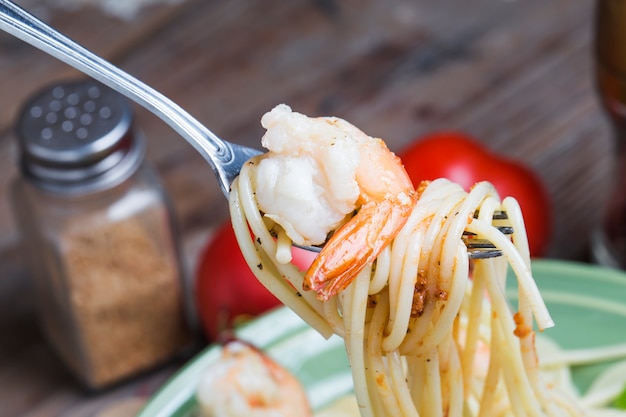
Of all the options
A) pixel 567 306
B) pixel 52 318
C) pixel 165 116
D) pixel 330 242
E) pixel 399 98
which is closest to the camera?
pixel 330 242

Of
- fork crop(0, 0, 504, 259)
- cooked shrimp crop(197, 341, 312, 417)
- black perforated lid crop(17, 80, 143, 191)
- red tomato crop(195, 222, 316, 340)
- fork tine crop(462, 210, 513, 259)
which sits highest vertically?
fork crop(0, 0, 504, 259)

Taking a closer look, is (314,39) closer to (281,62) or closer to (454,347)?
(281,62)

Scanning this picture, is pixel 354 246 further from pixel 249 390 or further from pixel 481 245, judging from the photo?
pixel 249 390

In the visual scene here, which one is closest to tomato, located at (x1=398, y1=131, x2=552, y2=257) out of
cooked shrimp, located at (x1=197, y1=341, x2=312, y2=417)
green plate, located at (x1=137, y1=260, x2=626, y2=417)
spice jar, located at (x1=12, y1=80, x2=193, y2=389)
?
green plate, located at (x1=137, y1=260, x2=626, y2=417)

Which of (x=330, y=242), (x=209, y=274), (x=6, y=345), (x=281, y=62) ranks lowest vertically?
(x=6, y=345)

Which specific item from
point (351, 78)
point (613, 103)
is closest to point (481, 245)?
point (613, 103)

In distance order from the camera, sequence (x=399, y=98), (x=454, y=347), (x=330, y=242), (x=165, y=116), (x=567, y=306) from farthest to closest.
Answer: (x=399, y=98) < (x=567, y=306) < (x=454, y=347) < (x=165, y=116) < (x=330, y=242)

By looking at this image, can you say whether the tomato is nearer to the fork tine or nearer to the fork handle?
the fork tine

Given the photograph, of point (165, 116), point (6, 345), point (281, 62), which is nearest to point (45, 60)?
point (281, 62)
